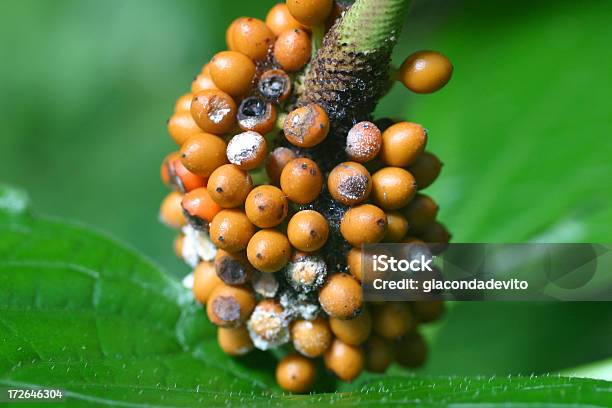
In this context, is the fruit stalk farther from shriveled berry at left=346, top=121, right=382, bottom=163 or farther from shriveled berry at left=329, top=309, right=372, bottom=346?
shriveled berry at left=329, top=309, right=372, bottom=346

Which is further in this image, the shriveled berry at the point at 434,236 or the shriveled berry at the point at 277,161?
the shriveled berry at the point at 434,236

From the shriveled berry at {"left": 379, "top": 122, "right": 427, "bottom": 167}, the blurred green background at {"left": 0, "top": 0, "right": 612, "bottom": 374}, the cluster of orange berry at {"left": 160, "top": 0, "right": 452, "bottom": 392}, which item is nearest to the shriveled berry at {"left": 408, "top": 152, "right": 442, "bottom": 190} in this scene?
the cluster of orange berry at {"left": 160, "top": 0, "right": 452, "bottom": 392}

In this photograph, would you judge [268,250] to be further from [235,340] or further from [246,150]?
[235,340]

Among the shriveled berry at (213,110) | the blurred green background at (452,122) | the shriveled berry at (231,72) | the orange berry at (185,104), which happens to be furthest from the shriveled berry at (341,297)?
the blurred green background at (452,122)

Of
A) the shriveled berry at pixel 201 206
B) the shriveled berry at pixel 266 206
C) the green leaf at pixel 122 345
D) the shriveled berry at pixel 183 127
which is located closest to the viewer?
the green leaf at pixel 122 345

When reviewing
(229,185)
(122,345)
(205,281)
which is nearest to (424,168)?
(229,185)

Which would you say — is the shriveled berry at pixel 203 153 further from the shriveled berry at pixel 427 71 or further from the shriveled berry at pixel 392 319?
the shriveled berry at pixel 392 319
